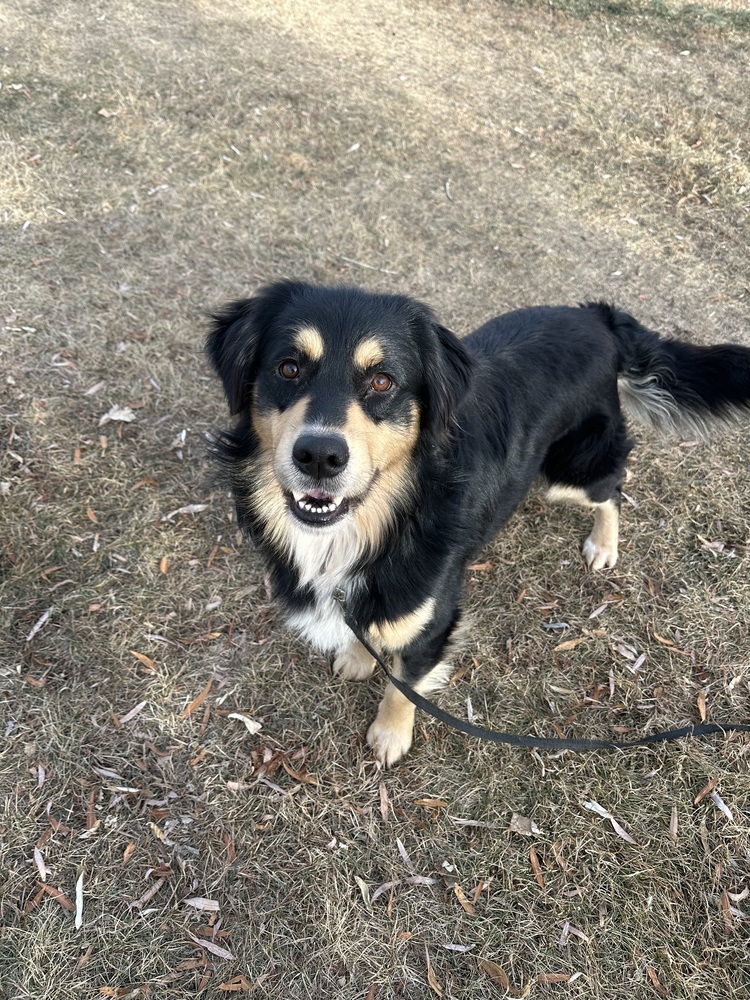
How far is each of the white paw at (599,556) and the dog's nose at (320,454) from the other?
2387mm

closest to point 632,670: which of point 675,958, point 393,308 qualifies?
point 675,958

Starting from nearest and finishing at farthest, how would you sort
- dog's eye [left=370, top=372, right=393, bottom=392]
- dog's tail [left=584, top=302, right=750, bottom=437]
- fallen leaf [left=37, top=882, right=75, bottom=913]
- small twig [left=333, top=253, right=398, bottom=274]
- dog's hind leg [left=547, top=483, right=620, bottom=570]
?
dog's eye [left=370, top=372, right=393, bottom=392] < fallen leaf [left=37, top=882, right=75, bottom=913] < dog's tail [left=584, top=302, right=750, bottom=437] < dog's hind leg [left=547, top=483, right=620, bottom=570] < small twig [left=333, top=253, right=398, bottom=274]

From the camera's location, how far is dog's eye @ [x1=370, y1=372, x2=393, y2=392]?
2.45 m

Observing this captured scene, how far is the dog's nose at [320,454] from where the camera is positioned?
213cm

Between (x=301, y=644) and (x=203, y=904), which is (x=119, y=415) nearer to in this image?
(x=301, y=644)

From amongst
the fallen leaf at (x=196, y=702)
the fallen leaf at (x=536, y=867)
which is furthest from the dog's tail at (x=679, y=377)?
the fallen leaf at (x=196, y=702)

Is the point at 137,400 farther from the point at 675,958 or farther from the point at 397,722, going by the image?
the point at 675,958

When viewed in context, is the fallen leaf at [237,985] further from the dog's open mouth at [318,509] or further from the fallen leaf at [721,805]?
the fallen leaf at [721,805]

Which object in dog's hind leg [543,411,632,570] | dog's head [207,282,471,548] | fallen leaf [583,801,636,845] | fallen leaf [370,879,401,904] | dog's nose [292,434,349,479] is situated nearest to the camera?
dog's nose [292,434,349,479]

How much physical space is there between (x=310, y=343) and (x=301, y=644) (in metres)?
1.86

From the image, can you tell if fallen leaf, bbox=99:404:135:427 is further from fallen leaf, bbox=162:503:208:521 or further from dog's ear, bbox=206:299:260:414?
dog's ear, bbox=206:299:260:414

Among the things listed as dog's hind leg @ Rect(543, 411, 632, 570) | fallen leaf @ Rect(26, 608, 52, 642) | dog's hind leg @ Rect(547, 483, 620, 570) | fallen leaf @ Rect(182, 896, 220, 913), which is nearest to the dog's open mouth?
dog's hind leg @ Rect(543, 411, 632, 570)

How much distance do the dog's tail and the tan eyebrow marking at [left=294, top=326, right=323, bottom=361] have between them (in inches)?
75.6

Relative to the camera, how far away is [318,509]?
7.72 ft
